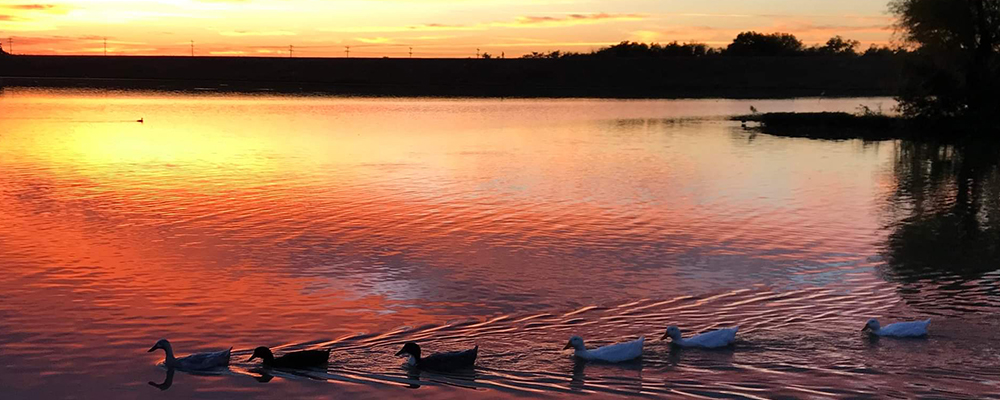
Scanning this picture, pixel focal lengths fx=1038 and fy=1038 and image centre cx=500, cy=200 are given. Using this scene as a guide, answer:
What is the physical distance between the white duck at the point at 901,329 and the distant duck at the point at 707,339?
6.50 ft

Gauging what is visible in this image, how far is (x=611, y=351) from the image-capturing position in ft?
41.1

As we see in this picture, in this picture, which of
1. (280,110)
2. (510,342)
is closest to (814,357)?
(510,342)

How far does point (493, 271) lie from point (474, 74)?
137542 millimetres

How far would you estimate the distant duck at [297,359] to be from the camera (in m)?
12.1

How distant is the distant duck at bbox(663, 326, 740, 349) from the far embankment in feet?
387

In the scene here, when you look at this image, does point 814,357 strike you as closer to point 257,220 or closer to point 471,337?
point 471,337

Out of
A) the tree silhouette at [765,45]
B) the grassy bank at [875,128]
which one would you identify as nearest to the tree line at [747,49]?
the tree silhouette at [765,45]

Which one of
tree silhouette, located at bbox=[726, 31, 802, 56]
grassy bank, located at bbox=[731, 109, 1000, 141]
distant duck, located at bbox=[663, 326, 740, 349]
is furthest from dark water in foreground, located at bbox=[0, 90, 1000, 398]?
tree silhouette, located at bbox=[726, 31, 802, 56]

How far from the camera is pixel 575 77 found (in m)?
149

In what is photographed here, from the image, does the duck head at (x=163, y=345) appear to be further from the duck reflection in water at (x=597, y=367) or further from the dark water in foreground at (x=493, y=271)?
the duck reflection in water at (x=597, y=367)

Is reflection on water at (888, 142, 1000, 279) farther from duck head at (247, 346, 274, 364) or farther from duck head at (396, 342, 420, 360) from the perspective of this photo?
duck head at (247, 346, 274, 364)

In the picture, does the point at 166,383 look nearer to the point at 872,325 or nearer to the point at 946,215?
the point at 872,325

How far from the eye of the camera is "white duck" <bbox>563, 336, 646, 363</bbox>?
1252 cm

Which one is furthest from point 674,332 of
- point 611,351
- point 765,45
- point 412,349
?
point 765,45
